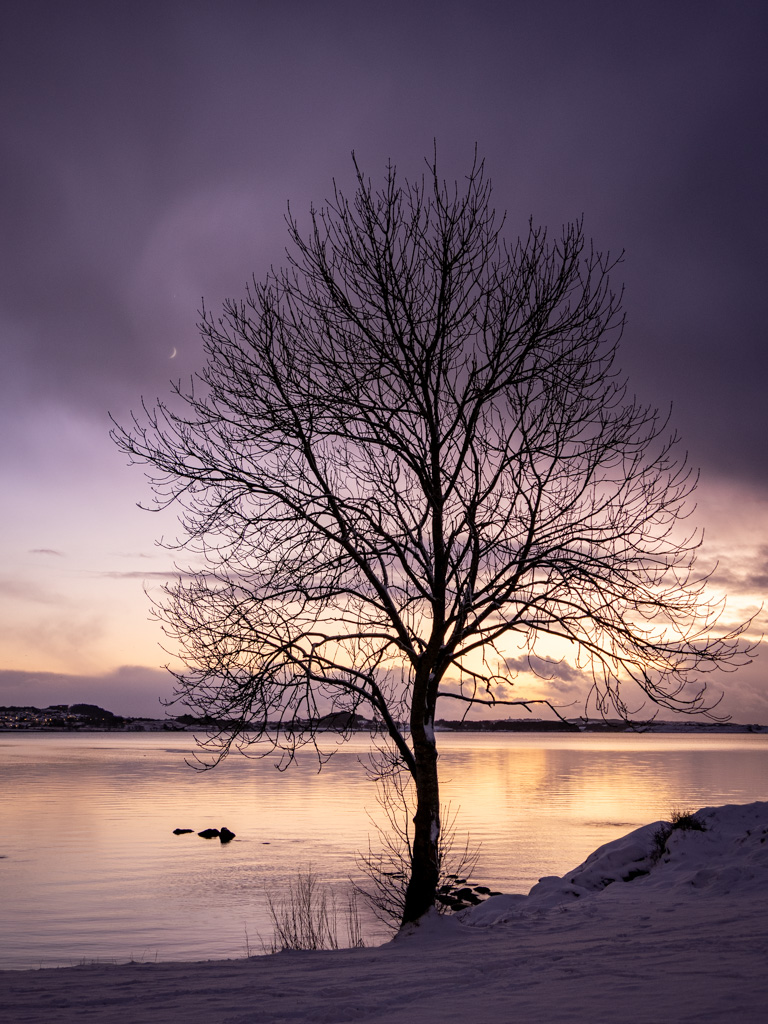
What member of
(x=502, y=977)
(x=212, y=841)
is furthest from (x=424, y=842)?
(x=212, y=841)

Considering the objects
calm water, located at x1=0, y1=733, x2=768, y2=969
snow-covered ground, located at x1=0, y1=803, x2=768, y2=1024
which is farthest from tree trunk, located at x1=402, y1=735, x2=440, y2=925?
calm water, located at x1=0, y1=733, x2=768, y2=969

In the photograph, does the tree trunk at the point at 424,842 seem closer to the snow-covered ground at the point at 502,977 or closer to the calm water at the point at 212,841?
the snow-covered ground at the point at 502,977

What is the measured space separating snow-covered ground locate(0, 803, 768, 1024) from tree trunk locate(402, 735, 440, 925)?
29 centimetres

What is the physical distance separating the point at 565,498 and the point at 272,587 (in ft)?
13.5

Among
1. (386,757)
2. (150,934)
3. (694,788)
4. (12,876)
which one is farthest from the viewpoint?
(694,788)

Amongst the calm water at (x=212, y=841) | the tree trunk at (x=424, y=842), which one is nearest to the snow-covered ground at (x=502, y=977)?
the tree trunk at (x=424, y=842)

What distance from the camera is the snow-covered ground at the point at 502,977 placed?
6.41 meters

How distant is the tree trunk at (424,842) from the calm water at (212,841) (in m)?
10.6

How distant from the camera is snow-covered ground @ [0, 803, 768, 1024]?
641 cm

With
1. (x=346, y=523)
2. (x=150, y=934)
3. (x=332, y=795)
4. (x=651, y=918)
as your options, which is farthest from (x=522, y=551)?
(x=332, y=795)

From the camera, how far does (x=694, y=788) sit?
64312mm

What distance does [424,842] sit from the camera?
11.7 m

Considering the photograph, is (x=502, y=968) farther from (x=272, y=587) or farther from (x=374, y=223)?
(x=374, y=223)

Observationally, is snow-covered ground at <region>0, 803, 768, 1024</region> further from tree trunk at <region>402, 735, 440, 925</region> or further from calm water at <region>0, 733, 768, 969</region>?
calm water at <region>0, 733, 768, 969</region>
